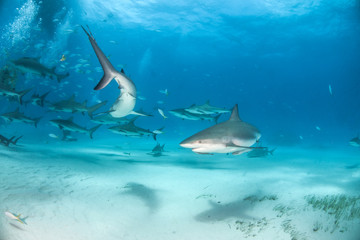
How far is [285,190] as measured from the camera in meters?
5.55

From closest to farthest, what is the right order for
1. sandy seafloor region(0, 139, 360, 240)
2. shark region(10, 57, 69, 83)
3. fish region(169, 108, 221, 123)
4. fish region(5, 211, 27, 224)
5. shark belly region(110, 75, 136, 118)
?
fish region(5, 211, 27, 224) → sandy seafloor region(0, 139, 360, 240) → shark belly region(110, 75, 136, 118) → shark region(10, 57, 69, 83) → fish region(169, 108, 221, 123)

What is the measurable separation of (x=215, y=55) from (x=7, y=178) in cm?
5419

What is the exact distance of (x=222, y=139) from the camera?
3.41 metres

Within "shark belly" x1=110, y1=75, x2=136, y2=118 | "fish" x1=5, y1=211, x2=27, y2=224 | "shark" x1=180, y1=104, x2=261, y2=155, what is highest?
"shark belly" x1=110, y1=75, x2=136, y2=118

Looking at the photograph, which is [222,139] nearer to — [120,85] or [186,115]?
[120,85]

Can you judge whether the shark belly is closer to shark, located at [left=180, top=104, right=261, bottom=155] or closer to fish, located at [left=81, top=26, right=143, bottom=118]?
fish, located at [left=81, top=26, right=143, bottom=118]

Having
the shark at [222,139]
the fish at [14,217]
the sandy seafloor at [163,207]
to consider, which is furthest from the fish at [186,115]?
the fish at [14,217]

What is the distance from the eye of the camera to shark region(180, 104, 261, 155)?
324 cm

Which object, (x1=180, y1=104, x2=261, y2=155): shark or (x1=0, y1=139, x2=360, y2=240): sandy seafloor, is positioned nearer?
(x1=180, y1=104, x2=261, y2=155): shark

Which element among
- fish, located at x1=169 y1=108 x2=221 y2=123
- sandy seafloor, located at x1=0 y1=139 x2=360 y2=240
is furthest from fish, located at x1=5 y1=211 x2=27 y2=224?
fish, located at x1=169 y1=108 x2=221 y2=123

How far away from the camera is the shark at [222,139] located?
3240 millimetres

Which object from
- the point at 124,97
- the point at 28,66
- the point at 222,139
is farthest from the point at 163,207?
the point at 28,66

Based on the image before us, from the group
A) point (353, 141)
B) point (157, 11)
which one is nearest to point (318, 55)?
point (157, 11)

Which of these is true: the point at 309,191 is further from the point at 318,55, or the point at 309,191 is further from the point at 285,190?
the point at 318,55
